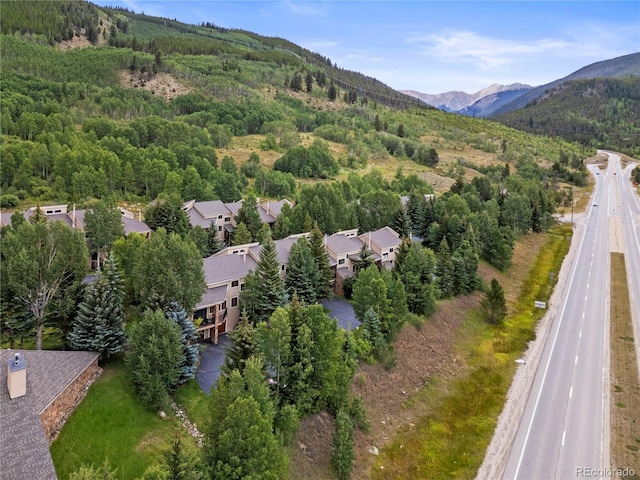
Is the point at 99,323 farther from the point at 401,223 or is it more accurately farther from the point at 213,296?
the point at 401,223

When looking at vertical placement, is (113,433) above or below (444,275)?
below

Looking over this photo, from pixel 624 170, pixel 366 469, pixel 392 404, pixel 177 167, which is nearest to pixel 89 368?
pixel 366 469

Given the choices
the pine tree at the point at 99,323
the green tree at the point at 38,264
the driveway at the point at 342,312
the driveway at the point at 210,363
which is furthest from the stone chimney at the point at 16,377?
the driveway at the point at 342,312

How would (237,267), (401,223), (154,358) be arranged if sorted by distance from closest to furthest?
(154,358)
(237,267)
(401,223)

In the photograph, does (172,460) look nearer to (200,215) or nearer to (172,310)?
(172,310)

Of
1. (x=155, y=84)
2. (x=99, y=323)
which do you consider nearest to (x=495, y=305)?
(x=99, y=323)

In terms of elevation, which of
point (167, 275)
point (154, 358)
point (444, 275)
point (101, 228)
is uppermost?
point (167, 275)
